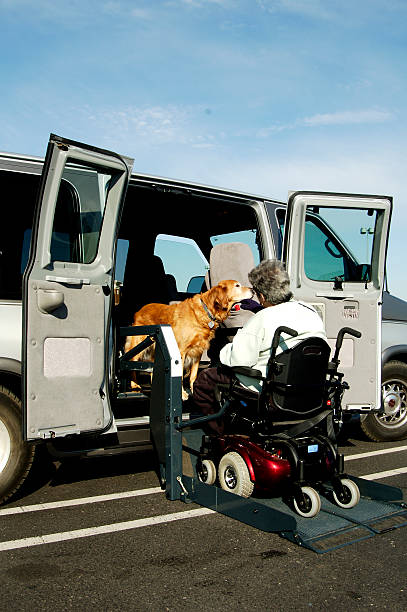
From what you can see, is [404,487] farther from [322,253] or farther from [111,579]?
[111,579]

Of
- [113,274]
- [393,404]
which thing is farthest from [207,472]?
[393,404]

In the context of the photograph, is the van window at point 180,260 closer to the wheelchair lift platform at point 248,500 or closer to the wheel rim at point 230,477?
the wheelchair lift platform at point 248,500

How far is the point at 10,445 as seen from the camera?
160 inches

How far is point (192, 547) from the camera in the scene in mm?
3412

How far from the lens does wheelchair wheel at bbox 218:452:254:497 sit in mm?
3832

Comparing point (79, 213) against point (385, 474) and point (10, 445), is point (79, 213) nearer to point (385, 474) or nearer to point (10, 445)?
point (10, 445)

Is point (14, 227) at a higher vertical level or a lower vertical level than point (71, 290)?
higher

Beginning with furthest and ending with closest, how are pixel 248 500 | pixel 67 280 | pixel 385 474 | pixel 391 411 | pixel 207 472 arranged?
pixel 391 411, pixel 385 474, pixel 207 472, pixel 67 280, pixel 248 500

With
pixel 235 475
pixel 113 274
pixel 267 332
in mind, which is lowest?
pixel 235 475

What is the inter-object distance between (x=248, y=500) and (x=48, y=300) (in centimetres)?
176

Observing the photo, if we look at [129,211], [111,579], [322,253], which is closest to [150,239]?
[129,211]

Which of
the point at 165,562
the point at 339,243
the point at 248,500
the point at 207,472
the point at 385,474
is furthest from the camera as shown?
the point at 339,243

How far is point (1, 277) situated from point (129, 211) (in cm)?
267

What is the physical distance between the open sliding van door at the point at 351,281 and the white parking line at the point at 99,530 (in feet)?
6.82
